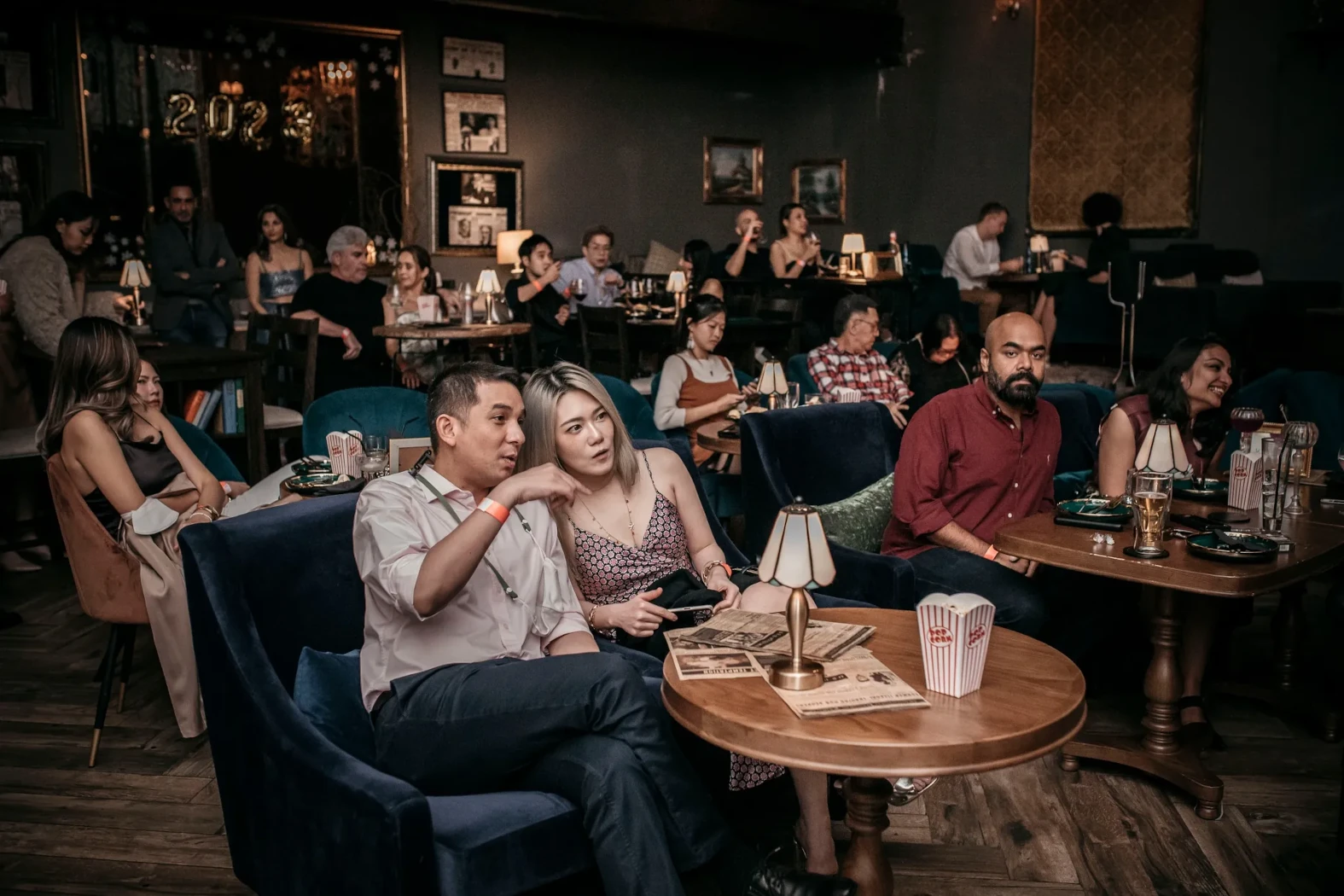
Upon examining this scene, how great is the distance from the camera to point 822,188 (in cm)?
1253

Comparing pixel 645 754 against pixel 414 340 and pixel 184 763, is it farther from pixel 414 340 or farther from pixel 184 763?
pixel 414 340

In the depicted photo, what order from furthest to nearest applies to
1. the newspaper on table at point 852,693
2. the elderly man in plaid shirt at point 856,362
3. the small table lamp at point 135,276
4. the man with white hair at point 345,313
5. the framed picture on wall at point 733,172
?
the framed picture on wall at point 733,172 < the small table lamp at point 135,276 < the man with white hair at point 345,313 < the elderly man in plaid shirt at point 856,362 < the newspaper on table at point 852,693

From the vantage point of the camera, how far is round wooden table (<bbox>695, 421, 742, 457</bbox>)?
450cm

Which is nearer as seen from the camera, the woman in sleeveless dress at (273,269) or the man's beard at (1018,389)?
the man's beard at (1018,389)

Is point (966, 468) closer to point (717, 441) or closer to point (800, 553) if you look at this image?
point (717, 441)

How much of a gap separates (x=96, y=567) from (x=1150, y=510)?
283 centimetres

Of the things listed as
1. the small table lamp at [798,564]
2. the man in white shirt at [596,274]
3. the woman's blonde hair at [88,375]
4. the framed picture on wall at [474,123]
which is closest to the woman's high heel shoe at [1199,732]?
the small table lamp at [798,564]

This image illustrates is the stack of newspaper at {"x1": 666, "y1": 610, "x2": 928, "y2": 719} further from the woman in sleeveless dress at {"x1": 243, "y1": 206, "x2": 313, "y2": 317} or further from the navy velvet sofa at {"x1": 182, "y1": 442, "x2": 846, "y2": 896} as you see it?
the woman in sleeveless dress at {"x1": 243, "y1": 206, "x2": 313, "y2": 317}

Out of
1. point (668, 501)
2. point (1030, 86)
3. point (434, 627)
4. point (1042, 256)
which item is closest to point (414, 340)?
point (668, 501)

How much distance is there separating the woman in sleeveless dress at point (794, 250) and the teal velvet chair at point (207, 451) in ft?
21.3

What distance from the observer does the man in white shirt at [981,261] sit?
35.1 ft

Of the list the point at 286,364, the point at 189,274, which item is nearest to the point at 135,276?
the point at 189,274

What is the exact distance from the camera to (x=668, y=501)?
9.42 ft

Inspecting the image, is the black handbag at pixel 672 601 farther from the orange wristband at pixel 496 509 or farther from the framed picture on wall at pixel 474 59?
the framed picture on wall at pixel 474 59
